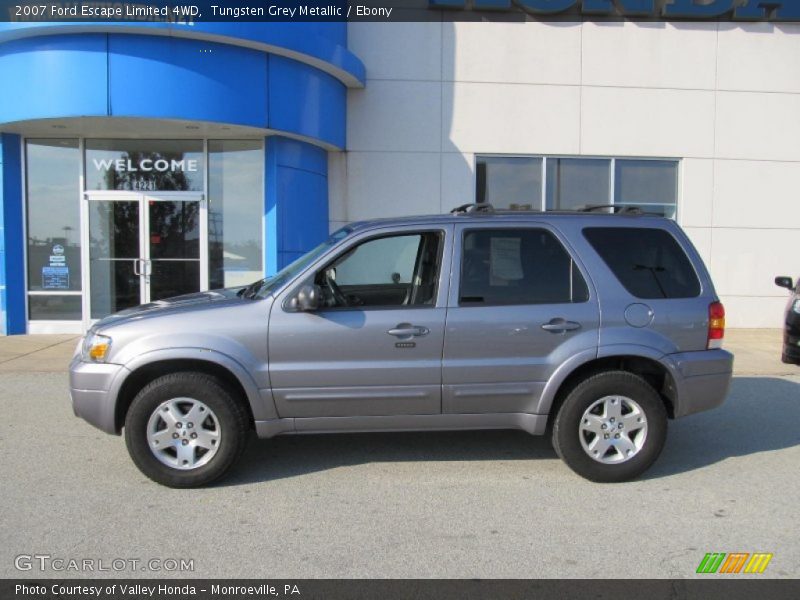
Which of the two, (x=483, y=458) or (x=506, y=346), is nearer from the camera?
(x=506, y=346)

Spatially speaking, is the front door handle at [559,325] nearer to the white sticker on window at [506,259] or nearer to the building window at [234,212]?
the white sticker on window at [506,259]

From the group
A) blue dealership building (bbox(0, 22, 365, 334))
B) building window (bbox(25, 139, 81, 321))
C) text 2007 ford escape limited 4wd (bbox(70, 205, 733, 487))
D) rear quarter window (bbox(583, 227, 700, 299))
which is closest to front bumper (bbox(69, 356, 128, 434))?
text 2007 ford escape limited 4wd (bbox(70, 205, 733, 487))

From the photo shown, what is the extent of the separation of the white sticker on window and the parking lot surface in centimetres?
148

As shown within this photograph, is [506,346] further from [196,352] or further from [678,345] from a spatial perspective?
[196,352]

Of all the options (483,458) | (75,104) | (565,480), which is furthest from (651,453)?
(75,104)

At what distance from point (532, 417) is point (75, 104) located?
330 inches

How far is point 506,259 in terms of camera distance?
4.71 metres

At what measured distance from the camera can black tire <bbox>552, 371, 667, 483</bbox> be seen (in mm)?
4570

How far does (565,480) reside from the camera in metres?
4.68

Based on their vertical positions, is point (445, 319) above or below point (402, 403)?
above

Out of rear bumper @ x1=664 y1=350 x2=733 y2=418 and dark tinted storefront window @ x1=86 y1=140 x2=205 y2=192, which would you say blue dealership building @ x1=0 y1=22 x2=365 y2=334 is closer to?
dark tinted storefront window @ x1=86 y1=140 x2=205 y2=192

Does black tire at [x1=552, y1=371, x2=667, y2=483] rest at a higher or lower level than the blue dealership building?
lower

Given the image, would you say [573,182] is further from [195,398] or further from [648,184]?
[195,398]

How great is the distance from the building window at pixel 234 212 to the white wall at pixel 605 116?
5.05 feet
